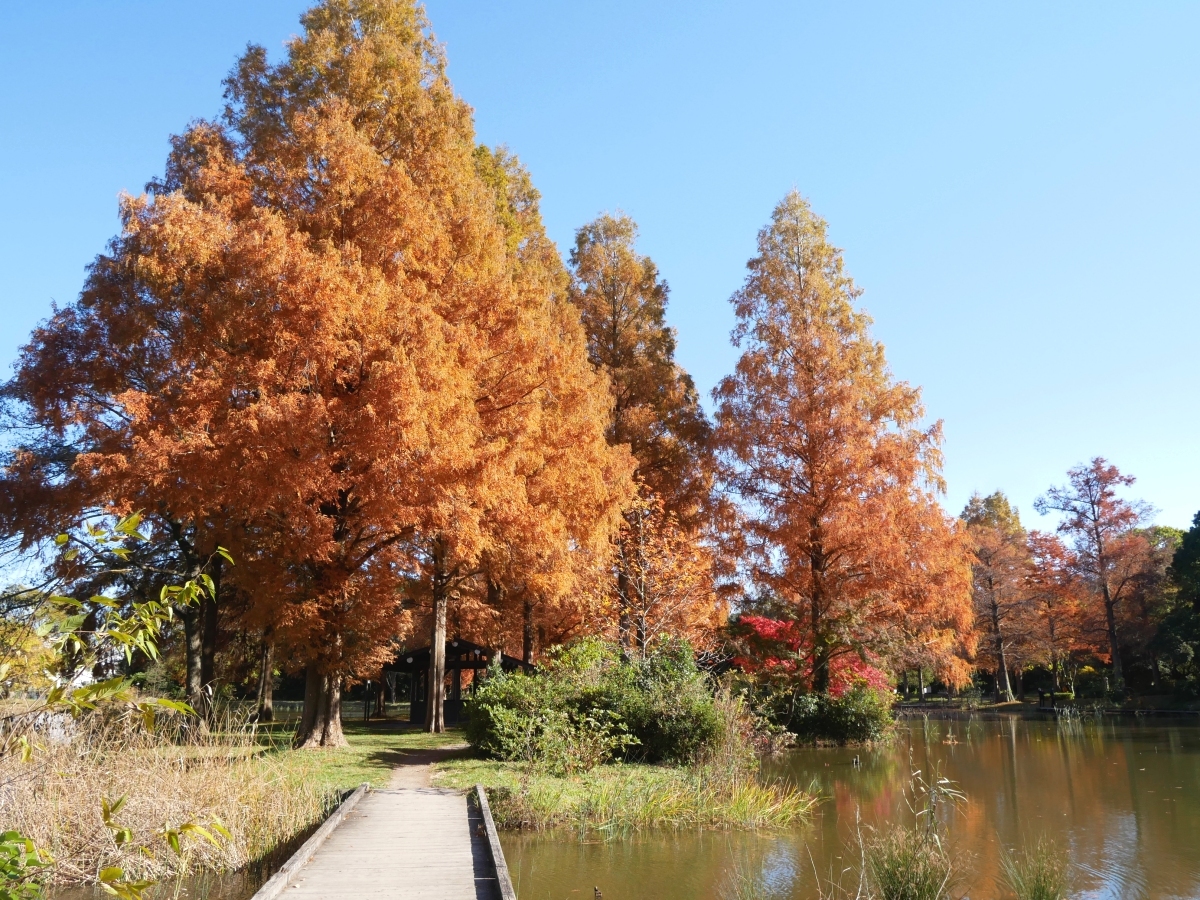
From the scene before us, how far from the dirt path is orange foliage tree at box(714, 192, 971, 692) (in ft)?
30.0

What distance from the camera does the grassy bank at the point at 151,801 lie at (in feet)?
24.0

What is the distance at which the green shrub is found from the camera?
67.4ft

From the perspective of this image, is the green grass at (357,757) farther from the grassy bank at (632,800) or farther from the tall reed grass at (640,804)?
the tall reed grass at (640,804)

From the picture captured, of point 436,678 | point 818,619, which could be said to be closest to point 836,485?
point 818,619

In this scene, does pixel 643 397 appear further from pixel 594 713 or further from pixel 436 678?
pixel 594 713

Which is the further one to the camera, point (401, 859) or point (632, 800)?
point (632, 800)

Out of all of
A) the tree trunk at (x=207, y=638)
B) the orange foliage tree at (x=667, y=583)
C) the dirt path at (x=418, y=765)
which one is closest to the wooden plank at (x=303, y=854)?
the dirt path at (x=418, y=765)

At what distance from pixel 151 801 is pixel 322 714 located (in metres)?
8.43

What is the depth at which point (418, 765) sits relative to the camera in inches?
538

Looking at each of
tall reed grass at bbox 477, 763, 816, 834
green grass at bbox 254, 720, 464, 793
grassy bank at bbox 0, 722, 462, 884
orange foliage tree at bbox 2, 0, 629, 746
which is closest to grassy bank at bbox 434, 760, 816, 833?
tall reed grass at bbox 477, 763, 816, 834

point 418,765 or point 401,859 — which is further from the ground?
point 401,859

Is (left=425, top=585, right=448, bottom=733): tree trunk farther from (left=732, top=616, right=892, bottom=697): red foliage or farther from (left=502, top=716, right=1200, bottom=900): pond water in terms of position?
(left=502, top=716, right=1200, bottom=900): pond water

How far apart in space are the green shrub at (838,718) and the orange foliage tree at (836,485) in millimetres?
608

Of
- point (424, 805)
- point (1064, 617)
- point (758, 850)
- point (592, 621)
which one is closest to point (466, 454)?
point (424, 805)
